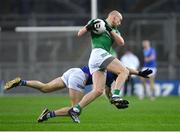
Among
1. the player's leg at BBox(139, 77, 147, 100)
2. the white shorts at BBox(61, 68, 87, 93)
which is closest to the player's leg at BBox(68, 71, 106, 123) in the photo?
the white shorts at BBox(61, 68, 87, 93)

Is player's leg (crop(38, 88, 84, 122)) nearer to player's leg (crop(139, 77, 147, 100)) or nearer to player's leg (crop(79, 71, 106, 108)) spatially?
player's leg (crop(79, 71, 106, 108))

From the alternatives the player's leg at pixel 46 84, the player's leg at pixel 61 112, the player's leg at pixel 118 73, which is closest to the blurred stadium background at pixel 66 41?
the player's leg at pixel 46 84

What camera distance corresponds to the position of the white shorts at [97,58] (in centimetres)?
1659

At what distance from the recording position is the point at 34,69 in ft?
117

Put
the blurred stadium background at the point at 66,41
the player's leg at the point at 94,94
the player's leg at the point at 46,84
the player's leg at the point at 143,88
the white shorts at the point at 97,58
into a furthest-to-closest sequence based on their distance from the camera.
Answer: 1. the blurred stadium background at the point at 66,41
2. the player's leg at the point at 143,88
3. the player's leg at the point at 46,84
4. the white shorts at the point at 97,58
5. the player's leg at the point at 94,94

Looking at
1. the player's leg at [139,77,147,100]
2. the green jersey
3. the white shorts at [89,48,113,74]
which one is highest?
the green jersey

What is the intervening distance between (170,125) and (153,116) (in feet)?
9.98

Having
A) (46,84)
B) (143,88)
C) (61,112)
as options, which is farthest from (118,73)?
(143,88)

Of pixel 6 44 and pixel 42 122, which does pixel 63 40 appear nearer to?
pixel 6 44

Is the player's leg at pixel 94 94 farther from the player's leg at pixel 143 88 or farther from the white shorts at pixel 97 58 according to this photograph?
the player's leg at pixel 143 88

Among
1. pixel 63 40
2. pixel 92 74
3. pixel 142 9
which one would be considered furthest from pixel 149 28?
pixel 92 74

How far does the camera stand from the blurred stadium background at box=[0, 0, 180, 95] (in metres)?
35.4

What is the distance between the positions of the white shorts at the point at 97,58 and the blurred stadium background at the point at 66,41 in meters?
18.2

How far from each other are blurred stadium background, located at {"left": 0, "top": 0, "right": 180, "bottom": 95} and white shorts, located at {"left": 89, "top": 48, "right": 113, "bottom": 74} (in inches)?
717
